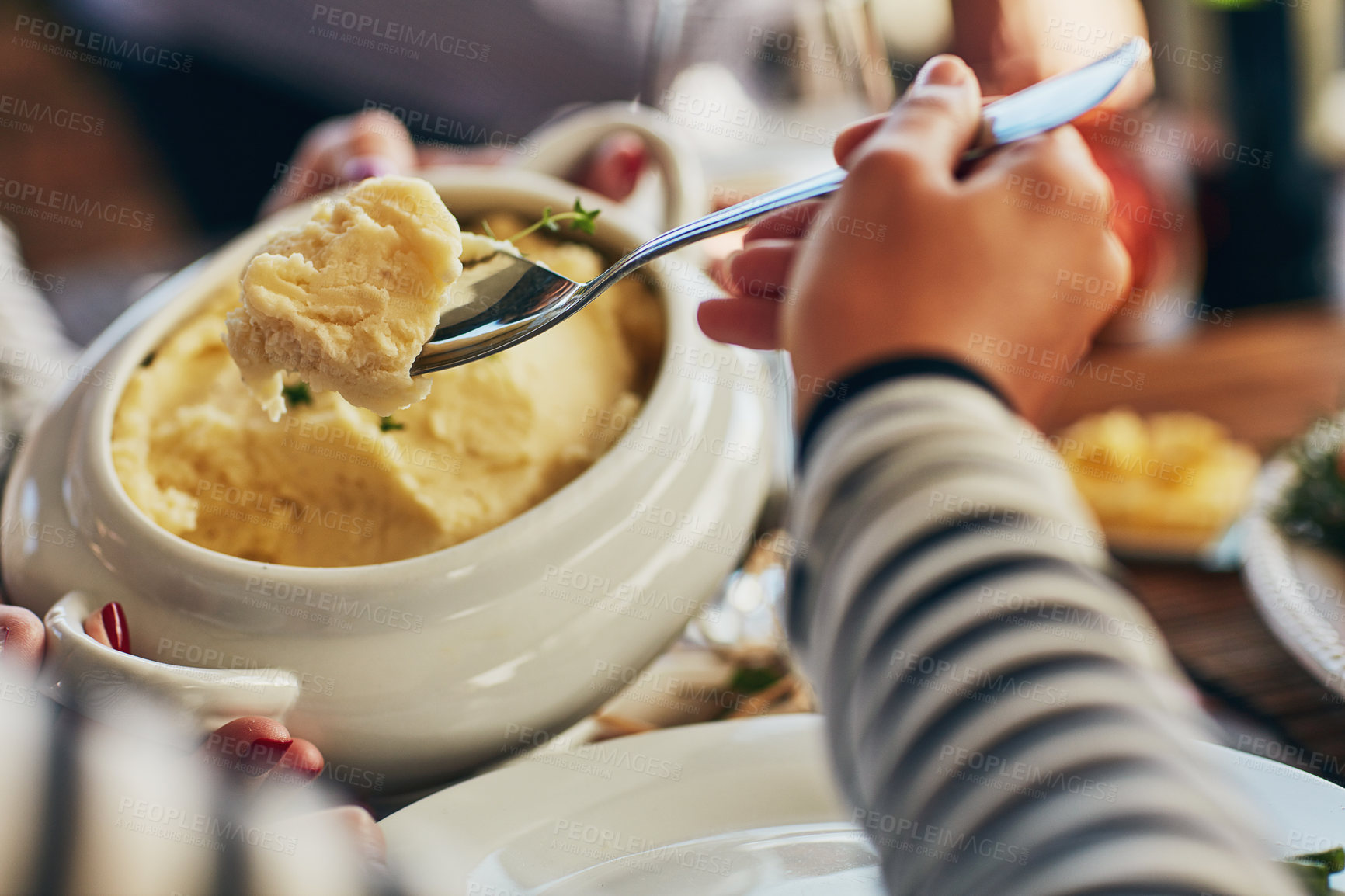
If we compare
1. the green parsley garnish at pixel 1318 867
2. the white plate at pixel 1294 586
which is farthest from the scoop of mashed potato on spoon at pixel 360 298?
the white plate at pixel 1294 586

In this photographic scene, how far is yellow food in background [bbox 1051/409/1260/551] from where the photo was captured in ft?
2.33

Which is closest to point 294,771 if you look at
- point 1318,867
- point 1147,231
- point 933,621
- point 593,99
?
point 933,621

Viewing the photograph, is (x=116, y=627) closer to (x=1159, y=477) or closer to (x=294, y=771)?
(x=294, y=771)

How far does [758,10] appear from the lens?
100 cm

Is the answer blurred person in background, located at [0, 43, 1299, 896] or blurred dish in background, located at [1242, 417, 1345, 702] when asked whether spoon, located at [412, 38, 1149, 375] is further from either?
blurred dish in background, located at [1242, 417, 1345, 702]

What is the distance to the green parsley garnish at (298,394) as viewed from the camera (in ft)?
1.56

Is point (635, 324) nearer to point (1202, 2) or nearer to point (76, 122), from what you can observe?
point (1202, 2)

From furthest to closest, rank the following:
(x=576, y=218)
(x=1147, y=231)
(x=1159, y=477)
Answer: (x=1147, y=231)
(x=1159, y=477)
(x=576, y=218)

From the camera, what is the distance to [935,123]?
1.17ft

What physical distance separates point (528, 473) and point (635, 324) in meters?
0.12

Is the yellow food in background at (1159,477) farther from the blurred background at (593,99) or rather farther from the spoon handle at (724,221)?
the spoon handle at (724,221)

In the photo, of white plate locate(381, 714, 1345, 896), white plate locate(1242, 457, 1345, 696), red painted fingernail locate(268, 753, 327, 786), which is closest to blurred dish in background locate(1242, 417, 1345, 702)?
white plate locate(1242, 457, 1345, 696)

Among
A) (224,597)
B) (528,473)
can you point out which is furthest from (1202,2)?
(224,597)

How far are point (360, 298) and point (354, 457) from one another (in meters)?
0.10
